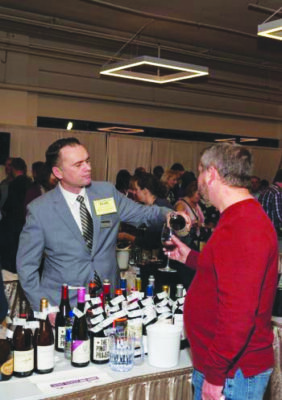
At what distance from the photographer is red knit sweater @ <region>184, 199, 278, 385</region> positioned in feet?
5.13

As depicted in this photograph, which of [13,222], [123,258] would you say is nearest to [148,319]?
[123,258]

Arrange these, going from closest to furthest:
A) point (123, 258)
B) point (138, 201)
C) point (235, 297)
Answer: point (235, 297), point (123, 258), point (138, 201)

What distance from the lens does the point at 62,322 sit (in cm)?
218

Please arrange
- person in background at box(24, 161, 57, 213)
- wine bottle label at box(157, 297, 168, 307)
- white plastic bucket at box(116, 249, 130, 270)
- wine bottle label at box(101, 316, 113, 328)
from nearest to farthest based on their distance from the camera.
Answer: wine bottle label at box(101, 316, 113, 328) → wine bottle label at box(157, 297, 168, 307) → white plastic bucket at box(116, 249, 130, 270) → person in background at box(24, 161, 57, 213)

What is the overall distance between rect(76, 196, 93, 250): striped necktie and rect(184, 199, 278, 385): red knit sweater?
34.8 inches

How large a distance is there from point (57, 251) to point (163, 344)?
75 cm

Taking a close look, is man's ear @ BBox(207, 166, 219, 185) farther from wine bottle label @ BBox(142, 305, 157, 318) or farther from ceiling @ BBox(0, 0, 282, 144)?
ceiling @ BBox(0, 0, 282, 144)

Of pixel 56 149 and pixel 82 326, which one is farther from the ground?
pixel 56 149

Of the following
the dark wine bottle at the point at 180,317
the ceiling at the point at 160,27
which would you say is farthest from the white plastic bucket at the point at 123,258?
the ceiling at the point at 160,27

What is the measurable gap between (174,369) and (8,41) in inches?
270

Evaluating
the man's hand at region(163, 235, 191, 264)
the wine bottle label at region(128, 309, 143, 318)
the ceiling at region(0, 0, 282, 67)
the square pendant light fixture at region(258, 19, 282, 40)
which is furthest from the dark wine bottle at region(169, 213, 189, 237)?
the ceiling at region(0, 0, 282, 67)

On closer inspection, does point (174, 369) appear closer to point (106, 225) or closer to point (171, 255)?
point (171, 255)

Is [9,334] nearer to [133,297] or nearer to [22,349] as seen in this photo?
[22,349]

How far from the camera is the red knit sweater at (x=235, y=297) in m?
1.56
